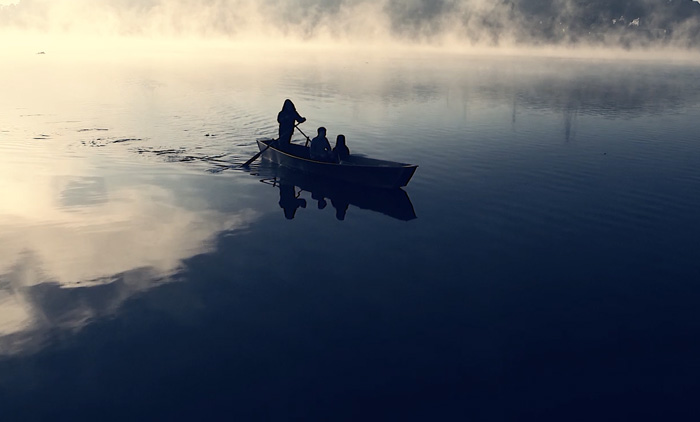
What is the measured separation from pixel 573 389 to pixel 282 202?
17868mm

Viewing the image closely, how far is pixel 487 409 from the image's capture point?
11.7 meters

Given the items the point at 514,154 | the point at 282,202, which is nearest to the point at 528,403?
the point at 282,202

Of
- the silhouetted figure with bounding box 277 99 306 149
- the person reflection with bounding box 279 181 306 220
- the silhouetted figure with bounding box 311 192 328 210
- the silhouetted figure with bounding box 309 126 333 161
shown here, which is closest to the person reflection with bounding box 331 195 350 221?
the silhouetted figure with bounding box 311 192 328 210

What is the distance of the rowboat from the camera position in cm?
2722

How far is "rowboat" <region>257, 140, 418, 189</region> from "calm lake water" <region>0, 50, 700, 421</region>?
140 cm

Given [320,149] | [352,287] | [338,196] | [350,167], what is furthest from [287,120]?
[352,287]

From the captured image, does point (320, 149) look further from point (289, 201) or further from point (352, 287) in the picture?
Result: point (352, 287)

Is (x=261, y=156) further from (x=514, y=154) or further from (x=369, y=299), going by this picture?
(x=369, y=299)

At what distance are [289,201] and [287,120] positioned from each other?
7.63 m

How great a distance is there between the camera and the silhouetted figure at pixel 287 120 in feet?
107

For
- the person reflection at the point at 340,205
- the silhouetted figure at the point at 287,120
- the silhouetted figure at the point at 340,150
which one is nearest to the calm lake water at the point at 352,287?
the person reflection at the point at 340,205

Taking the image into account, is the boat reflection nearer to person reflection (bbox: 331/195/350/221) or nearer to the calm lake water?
person reflection (bbox: 331/195/350/221)

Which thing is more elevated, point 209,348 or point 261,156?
point 261,156

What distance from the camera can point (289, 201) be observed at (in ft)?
89.8
